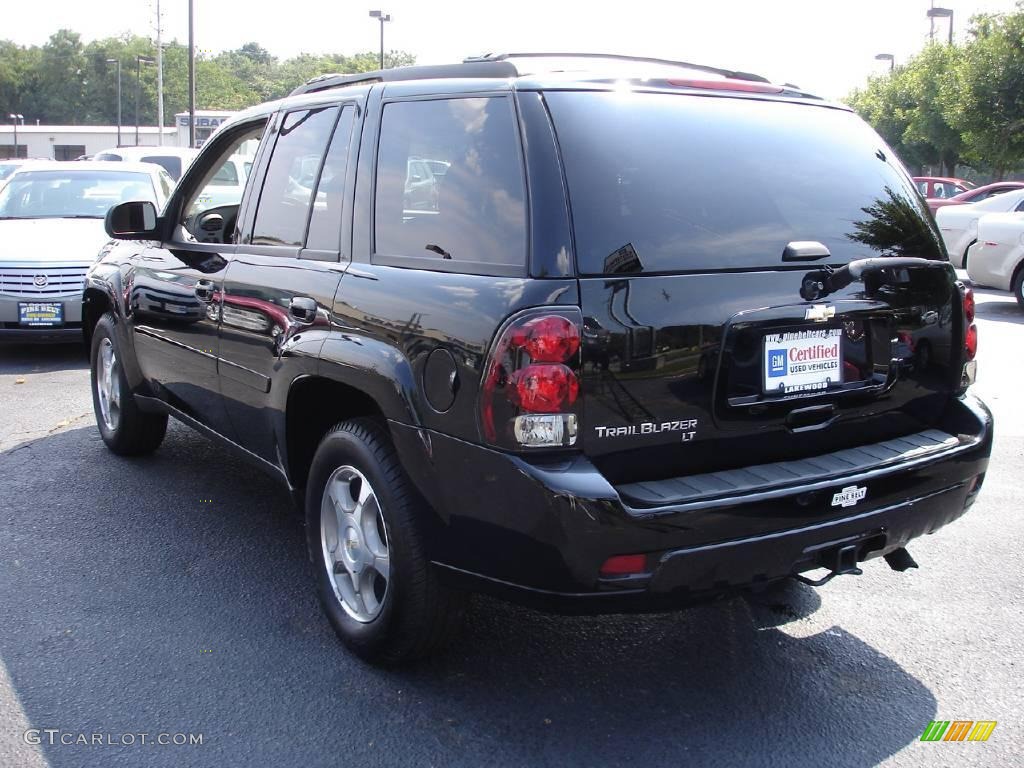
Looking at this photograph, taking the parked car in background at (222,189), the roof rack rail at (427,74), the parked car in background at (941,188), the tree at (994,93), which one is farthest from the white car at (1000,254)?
the tree at (994,93)

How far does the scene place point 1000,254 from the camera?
1321 cm

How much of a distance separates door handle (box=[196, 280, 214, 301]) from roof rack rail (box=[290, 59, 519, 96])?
3.01 feet

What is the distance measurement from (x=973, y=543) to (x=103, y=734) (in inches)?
145

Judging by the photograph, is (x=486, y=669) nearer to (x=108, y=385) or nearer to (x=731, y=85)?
(x=731, y=85)

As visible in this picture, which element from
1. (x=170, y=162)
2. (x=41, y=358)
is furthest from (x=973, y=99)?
(x=41, y=358)

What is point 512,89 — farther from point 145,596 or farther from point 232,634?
point 145,596

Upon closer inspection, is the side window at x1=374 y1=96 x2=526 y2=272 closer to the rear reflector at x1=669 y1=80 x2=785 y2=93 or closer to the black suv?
the black suv

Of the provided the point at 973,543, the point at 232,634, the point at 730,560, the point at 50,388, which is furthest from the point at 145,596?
the point at 50,388

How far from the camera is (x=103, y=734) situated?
311 cm

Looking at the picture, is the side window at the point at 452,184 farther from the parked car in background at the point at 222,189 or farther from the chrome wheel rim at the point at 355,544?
the parked car in background at the point at 222,189

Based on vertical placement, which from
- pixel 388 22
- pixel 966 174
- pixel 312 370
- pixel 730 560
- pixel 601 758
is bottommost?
pixel 601 758

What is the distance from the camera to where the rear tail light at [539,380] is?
9.09 feet

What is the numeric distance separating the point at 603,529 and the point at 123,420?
12.7 ft

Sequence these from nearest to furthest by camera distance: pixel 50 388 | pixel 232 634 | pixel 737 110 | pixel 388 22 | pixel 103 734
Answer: pixel 103 734 < pixel 737 110 < pixel 232 634 < pixel 50 388 < pixel 388 22
